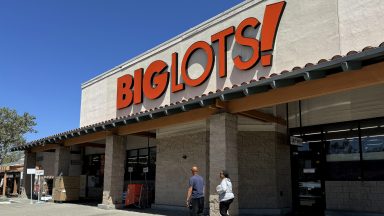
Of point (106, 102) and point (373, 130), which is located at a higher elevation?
point (106, 102)

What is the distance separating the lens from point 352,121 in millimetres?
12688

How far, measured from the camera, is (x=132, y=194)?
1728cm

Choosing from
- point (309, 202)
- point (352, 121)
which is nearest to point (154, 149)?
point (309, 202)

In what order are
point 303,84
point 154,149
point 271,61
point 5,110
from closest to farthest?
point 303,84 < point 271,61 < point 154,149 < point 5,110

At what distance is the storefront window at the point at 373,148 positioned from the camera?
11.9 metres

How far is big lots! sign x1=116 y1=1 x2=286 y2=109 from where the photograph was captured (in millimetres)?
13250

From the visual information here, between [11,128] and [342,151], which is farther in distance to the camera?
[11,128]

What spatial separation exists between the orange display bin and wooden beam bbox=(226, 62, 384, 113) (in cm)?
732

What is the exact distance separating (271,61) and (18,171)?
1057 inches

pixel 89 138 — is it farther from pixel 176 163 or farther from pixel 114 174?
pixel 176 163

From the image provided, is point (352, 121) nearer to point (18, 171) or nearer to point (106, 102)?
point (106, 102)

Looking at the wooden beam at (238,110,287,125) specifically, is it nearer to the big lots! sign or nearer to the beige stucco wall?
the beige stucco wall

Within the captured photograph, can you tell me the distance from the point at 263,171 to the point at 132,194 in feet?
20.3

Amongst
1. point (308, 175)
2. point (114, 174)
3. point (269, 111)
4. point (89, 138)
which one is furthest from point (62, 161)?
point (308, 175)
